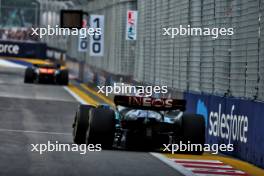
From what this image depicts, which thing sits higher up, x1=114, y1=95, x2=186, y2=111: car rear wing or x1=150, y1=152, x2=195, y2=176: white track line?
x1=114, y1=95, x2=186, y2=111: car rear wing

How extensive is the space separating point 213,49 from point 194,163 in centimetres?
519

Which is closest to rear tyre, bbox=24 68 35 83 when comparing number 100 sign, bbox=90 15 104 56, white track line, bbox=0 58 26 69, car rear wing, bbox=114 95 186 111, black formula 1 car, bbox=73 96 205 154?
number 100 sign, bbox=90 15 104 56

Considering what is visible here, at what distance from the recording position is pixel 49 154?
644 inches

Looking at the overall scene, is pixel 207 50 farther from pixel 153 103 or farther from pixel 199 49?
pixel 153 103

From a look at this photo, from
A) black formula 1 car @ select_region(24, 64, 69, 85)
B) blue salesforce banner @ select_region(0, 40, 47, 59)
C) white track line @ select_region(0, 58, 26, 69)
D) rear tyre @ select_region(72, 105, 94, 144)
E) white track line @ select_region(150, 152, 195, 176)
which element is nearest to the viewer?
white track line @ select_region(150, 152, 195, 176)

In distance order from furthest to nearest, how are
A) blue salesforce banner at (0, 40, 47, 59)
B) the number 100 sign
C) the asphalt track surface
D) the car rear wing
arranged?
blue salesforce banner at (0, 40, 47, 59) < the number 100 sign < the car rear wing < the asphalt track surface

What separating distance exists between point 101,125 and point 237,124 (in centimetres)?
240

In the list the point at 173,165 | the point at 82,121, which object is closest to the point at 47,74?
the point at 82,121

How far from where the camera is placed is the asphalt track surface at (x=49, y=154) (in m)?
13.9

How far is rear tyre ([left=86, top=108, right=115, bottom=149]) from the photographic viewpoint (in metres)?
17.2

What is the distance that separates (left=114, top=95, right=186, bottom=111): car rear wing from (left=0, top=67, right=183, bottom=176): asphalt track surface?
29.0 inches

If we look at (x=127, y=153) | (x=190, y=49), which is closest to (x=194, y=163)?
(x=127, y=153)

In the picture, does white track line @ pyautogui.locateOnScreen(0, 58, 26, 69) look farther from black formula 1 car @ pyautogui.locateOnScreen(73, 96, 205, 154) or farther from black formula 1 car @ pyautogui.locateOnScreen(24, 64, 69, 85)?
black formula 1 car @ pyautogui.locateOnScreen(73, 96, 205, 154)

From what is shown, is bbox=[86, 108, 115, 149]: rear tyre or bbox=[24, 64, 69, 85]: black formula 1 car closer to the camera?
bbox=[86, 108, 115, 149]: rear tyre
